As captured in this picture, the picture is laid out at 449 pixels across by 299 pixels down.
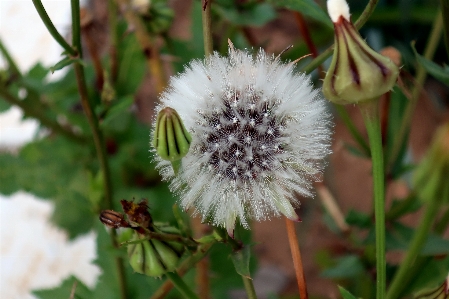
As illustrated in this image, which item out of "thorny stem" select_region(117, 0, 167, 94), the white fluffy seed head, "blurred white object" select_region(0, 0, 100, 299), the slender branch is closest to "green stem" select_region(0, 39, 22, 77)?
the slender branch

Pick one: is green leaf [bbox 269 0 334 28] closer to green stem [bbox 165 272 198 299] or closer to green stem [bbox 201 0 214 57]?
green stem [bbox 201 0 214 57]

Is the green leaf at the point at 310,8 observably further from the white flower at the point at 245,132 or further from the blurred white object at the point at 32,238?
the blurred white object at the point at 32,238

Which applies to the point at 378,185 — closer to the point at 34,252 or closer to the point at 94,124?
the point at 94,124

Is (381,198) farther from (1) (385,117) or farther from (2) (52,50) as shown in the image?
(2) (52,50)

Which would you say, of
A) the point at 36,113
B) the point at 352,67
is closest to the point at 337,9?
the point at 352,67

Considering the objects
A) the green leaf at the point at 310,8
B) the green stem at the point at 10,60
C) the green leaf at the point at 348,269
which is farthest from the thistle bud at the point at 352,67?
the green stem at the point at 10,60
